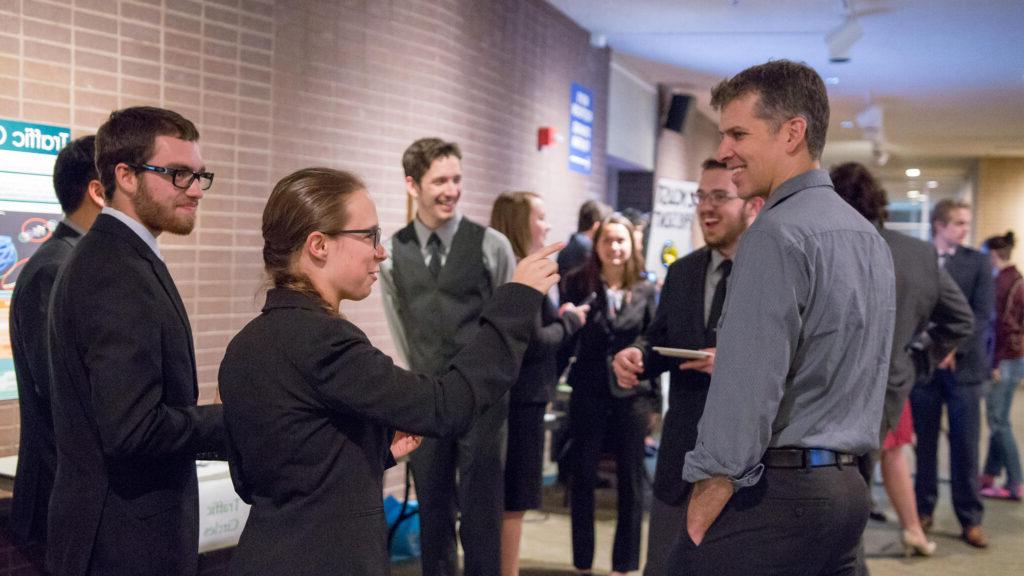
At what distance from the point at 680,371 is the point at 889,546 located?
2884 mm

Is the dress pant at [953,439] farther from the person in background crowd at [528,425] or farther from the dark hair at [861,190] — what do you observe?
the person in background crowd at [528,425]

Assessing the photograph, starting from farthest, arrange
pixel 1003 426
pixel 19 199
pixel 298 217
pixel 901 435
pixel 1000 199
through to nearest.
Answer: pixel 1000 199
pixel 1003 426
pixel 901 435
pixel 19 199
pixel 298 217

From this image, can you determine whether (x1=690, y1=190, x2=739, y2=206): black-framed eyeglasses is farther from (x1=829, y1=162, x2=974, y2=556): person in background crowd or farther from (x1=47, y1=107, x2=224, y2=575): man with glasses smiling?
(x1=47, y1=107, x2=224, y2=575): man with glasses smiling

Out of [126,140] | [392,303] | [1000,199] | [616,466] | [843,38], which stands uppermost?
[843,38]

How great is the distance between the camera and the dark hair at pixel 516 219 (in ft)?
13.8

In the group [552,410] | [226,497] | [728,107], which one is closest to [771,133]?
[728,107]

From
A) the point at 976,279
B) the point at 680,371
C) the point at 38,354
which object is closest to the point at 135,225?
the point at 38,354

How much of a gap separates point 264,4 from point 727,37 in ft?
17.3

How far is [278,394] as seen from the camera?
1573 millimetres

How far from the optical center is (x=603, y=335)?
4449 millimetres

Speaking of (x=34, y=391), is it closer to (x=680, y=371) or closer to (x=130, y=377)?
(x=130, y=377)

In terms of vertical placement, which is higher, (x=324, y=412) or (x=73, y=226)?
(x=73, y=226)

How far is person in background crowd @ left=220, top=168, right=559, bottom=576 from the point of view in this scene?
5.16 ft

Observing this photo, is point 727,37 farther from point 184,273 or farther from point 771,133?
point 771,133
